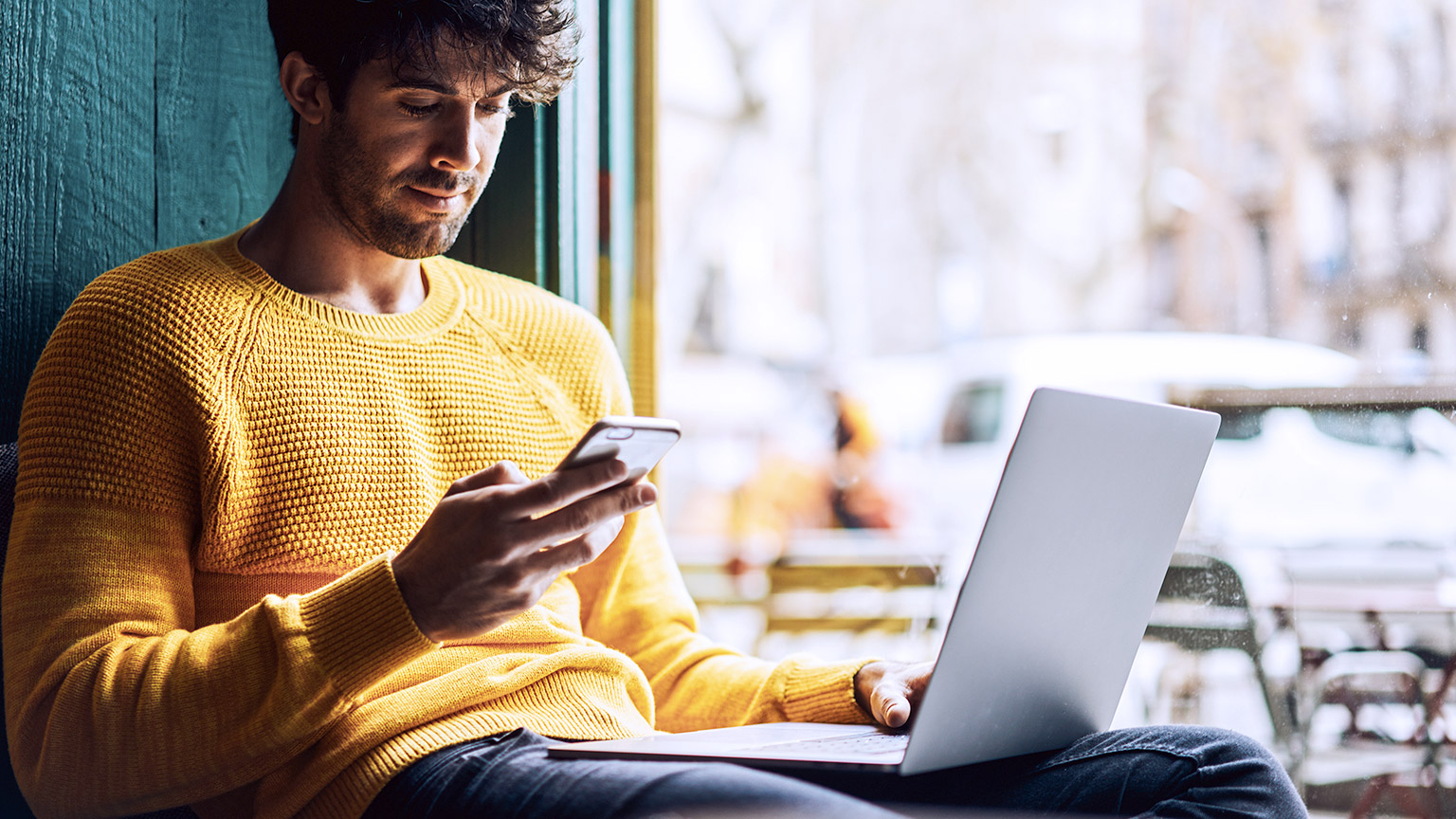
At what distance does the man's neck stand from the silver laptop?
450mm

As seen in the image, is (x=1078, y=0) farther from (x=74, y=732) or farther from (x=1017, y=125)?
(x=74, y=732)

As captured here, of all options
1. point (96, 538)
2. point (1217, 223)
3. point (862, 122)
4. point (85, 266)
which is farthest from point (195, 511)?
point (862, 122)

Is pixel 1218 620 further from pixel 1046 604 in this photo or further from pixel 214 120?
pixel 214 120

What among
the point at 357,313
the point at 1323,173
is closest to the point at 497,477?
the point at 357,313

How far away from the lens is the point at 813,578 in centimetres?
267

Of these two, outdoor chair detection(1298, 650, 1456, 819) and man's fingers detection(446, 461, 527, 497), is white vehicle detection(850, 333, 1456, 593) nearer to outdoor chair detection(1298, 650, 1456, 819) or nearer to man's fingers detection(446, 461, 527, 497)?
outdoor chair detection(1298, 650, 1456, 819)

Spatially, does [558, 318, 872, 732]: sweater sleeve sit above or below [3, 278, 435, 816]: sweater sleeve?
below

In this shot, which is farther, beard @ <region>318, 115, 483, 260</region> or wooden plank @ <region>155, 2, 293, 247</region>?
wooden plank @ <region>155, 2, 293, 247</region>

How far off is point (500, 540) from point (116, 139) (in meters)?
0.68

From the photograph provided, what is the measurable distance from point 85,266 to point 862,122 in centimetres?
319

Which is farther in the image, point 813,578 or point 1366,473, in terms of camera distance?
point 813,578

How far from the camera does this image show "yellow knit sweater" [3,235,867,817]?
0.69 metres

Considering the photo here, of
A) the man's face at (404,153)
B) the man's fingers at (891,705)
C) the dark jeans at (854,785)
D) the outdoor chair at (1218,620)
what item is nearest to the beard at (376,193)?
the man's face at (404,153)

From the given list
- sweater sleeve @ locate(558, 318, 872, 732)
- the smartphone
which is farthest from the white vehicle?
the smartphone
